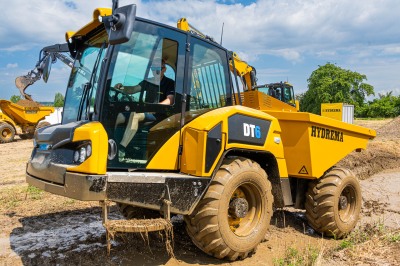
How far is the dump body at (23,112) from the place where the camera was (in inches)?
688

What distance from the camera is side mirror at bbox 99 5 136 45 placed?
3020mm

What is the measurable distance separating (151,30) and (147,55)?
0.80 feet

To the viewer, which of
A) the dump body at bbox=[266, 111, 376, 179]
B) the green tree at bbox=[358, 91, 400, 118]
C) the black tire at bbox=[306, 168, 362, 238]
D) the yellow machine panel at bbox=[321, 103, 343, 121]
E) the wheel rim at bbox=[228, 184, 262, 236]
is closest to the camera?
the wheel rim at bbox=[228, 184, 262, 236]

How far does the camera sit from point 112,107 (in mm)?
3584

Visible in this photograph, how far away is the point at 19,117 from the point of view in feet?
58.2

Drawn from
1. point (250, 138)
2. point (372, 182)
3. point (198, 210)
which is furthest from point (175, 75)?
point (372, 182)

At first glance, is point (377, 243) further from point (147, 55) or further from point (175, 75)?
point (147, 55)

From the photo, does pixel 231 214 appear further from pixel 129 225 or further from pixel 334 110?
pixel 334 110

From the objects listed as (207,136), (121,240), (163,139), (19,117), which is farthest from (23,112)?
(207,136)

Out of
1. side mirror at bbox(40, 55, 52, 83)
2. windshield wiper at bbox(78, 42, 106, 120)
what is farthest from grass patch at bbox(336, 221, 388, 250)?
side mirror at bbox(40, 55, 52, 83)

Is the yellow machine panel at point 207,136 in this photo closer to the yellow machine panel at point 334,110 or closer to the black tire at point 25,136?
the black tire at point 25,136

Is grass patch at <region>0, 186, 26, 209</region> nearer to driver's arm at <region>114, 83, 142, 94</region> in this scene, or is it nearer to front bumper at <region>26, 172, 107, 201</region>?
front bumper at <region>26, 172, 107, 201</region>

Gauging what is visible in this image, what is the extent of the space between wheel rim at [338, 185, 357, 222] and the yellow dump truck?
14.7 metres

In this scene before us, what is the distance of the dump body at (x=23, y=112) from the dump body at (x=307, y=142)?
50.8 feet
